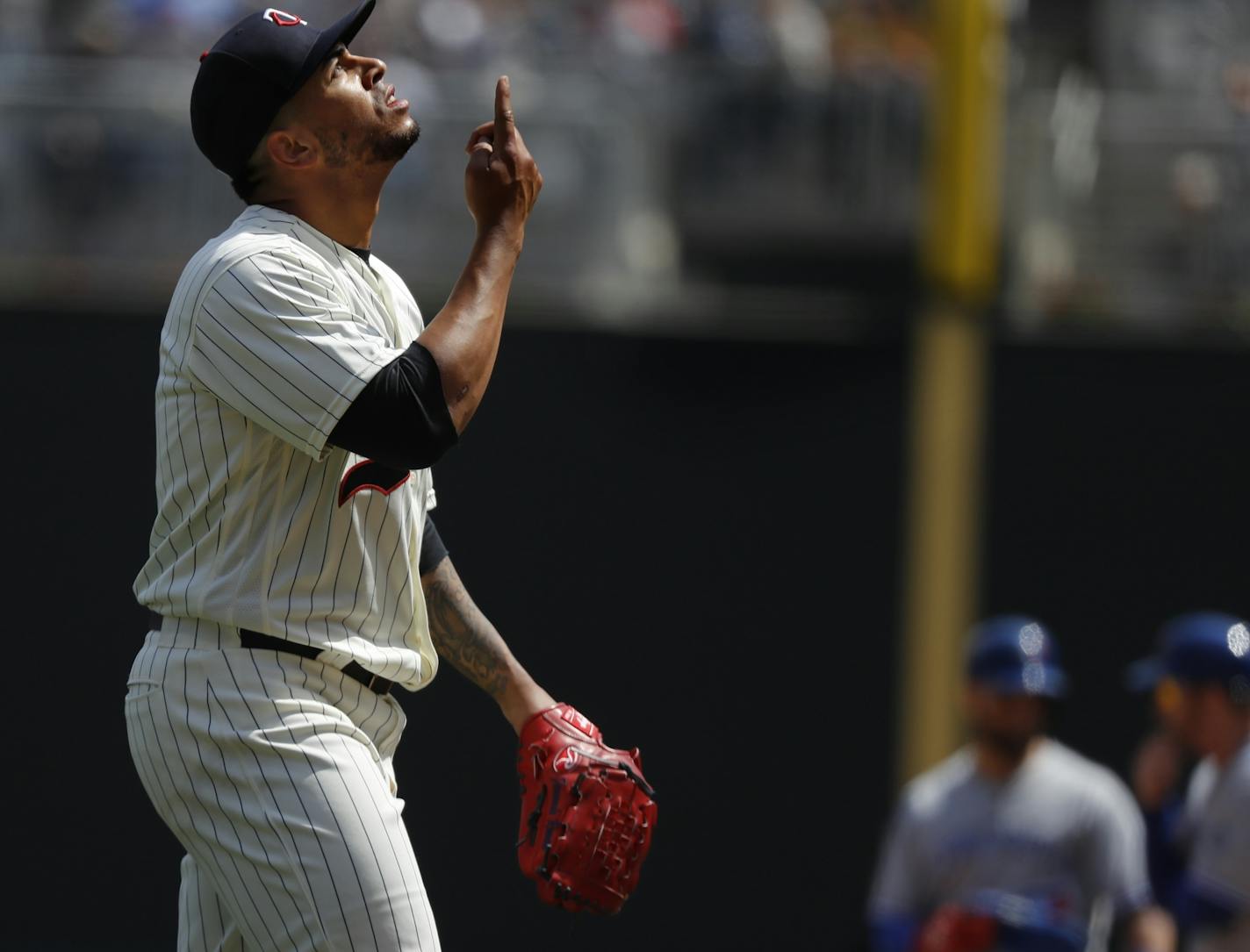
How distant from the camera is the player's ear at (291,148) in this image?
285cm

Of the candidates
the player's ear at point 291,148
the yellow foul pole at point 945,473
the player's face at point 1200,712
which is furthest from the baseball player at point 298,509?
the yellow foul pole at point 945,473

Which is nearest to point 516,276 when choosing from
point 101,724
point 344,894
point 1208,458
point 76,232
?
point 76,232

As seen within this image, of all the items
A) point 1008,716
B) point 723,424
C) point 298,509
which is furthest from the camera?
point 723,424

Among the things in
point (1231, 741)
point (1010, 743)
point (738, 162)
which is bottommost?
point (1010, 743)

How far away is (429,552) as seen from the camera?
3.12 m

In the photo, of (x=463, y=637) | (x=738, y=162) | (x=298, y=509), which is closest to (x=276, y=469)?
(x=298, y=509)

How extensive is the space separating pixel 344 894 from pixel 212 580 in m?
0.50

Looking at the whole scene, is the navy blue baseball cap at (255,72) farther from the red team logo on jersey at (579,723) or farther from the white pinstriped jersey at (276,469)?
the red team logo on jersey at (579,723)

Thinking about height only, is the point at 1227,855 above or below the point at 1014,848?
above

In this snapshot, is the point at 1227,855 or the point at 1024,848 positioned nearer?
the point at 1227,855

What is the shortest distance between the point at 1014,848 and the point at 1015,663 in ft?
1.89

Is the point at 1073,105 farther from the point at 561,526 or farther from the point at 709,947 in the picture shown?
the point at 709,947

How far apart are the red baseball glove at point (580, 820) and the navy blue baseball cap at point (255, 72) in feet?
3.63

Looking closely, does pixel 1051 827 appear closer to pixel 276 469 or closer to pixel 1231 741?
pixel 1231 741
